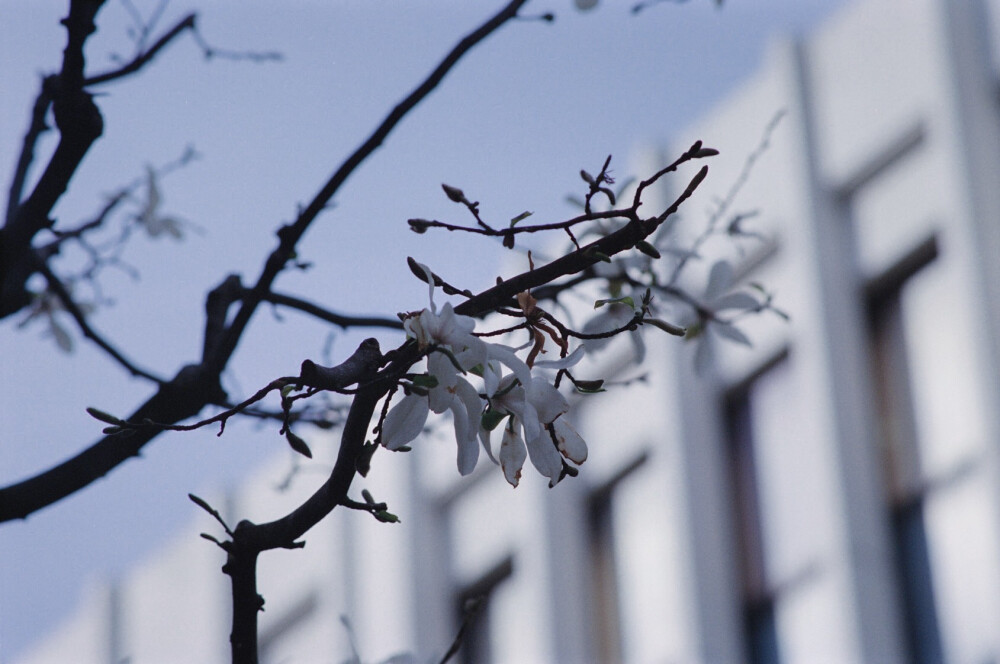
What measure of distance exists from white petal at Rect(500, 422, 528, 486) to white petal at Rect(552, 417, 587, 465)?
36mm

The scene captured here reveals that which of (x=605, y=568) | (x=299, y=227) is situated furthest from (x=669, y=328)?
(x=605, y=568)

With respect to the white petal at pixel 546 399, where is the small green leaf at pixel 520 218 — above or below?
above

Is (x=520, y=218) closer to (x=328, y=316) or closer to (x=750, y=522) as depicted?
(x=328, y=316)

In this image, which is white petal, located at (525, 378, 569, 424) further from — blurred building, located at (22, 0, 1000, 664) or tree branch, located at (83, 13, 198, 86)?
blurred building, located at (22, 0, 1000, 664)

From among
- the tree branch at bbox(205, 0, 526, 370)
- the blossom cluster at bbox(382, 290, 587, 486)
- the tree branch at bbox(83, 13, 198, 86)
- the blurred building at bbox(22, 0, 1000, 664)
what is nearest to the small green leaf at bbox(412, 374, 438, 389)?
the blossom cluster at bbox(382, 290, 587, 486)

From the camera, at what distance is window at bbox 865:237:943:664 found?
6.73 metres

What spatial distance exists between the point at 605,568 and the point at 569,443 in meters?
7.71

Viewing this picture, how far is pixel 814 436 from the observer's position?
23.4 ft

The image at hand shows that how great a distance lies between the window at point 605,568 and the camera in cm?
859

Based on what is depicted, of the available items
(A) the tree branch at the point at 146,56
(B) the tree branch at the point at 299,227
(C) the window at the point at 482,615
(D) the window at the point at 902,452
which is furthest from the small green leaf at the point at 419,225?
(C) the window at the point at 482,615

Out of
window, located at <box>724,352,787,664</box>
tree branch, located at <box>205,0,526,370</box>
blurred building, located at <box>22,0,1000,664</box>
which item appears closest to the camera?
tree branch, located at <box>205,0,526,370</box>

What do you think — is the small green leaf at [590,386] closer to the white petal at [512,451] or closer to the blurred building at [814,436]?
the white petal at [512,451]

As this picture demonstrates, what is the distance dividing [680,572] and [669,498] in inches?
17.6

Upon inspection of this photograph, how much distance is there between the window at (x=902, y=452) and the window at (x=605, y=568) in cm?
180
